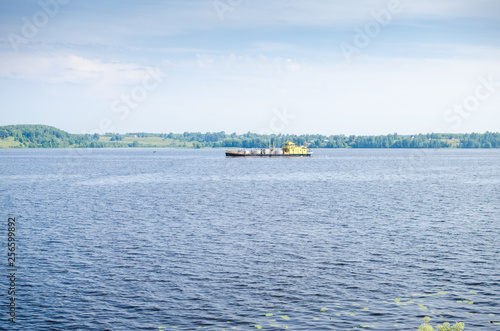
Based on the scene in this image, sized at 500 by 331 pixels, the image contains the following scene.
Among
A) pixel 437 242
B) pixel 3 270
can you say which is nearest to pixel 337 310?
pixel 437 242

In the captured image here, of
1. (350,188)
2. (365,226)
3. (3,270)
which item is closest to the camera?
(3,270)

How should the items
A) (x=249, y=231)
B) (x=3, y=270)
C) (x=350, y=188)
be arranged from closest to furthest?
(x=3, y=270), (x=249, y=231), (x=350, y=188)

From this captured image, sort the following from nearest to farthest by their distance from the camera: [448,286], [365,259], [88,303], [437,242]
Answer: [88,303], [448,286], [365,259], [437,242]

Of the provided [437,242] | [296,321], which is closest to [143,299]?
[296,321]

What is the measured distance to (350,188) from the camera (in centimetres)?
12019

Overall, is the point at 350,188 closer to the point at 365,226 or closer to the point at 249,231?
the point at 365,226

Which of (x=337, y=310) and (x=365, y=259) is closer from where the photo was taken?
(x=337, y=310)

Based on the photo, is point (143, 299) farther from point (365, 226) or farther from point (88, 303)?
point (365, 226)

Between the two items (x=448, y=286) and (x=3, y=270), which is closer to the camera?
(x=448, y=286)

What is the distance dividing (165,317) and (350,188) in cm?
9516

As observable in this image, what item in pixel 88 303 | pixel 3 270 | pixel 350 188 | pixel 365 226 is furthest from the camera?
pixel 350 188

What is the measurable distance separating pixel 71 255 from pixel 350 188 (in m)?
86.4

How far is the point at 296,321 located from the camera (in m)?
29.7

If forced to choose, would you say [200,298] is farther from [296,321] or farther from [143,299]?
[296,321]
